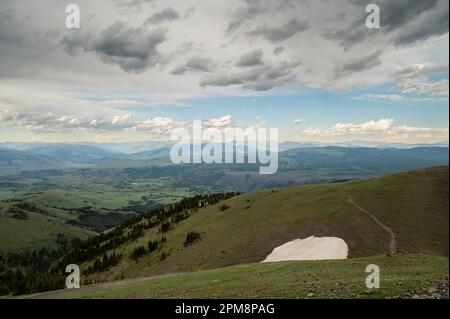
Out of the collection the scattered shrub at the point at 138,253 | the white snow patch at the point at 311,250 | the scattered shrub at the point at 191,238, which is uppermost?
the white snow patch at the point at 311,250

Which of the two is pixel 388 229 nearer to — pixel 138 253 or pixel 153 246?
pixel 153 246

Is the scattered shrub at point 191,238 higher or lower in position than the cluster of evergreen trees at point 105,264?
higher

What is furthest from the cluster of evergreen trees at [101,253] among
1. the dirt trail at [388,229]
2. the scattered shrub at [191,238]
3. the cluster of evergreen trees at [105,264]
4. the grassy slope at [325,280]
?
the dirt trail at [388,229]

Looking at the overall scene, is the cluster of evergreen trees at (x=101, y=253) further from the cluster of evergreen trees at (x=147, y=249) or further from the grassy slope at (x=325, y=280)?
the grassy slope at (x=325, y=280)

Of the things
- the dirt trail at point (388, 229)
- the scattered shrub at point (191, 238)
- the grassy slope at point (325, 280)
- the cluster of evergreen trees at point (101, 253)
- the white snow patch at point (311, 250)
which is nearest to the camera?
the grassy slope at point (325, 280)

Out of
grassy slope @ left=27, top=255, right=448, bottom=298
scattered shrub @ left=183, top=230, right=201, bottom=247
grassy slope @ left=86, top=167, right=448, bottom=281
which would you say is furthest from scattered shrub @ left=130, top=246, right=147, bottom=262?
grassy slope @ left=27, top=255, right=448, bottom=298

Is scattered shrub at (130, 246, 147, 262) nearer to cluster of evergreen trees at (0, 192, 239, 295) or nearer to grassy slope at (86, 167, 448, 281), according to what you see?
cluster of evergreen trees at (0, 192, 239, 295)
